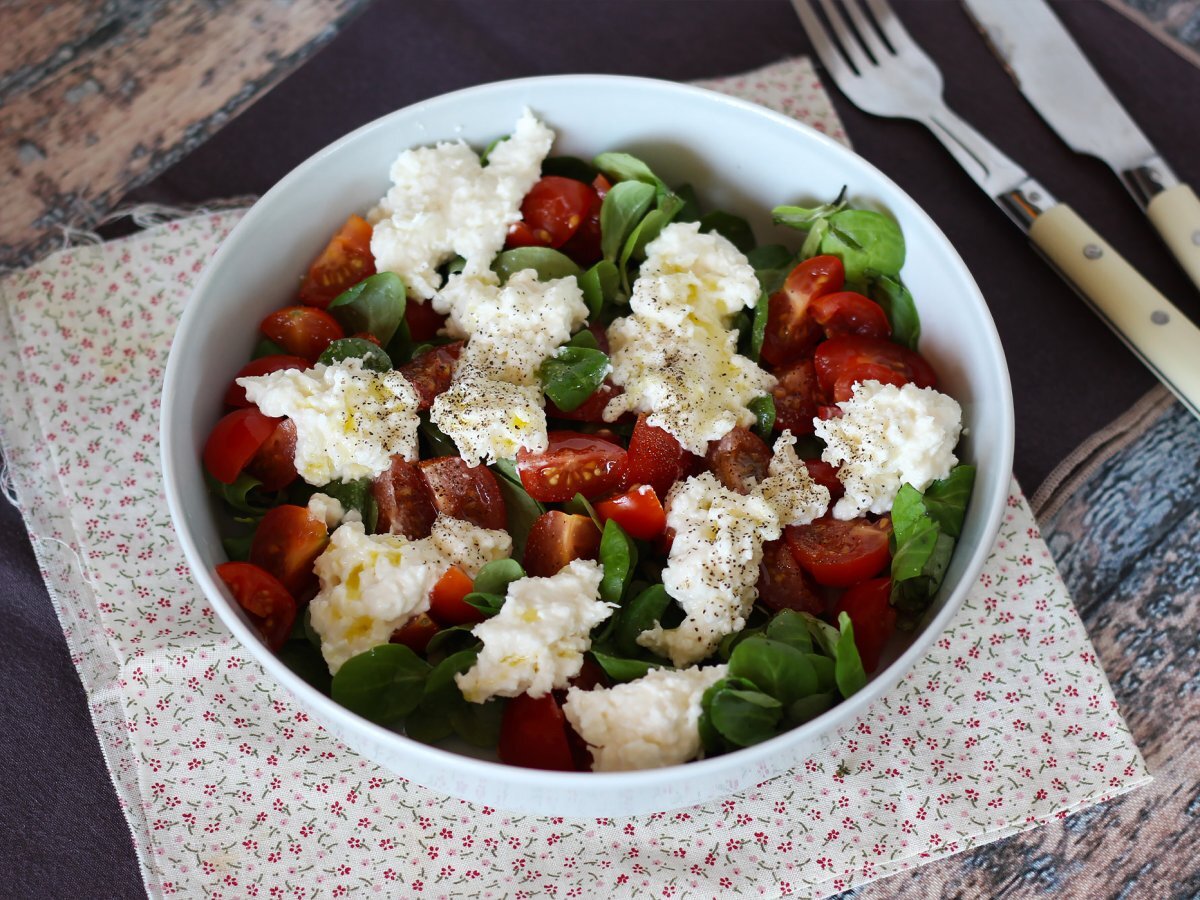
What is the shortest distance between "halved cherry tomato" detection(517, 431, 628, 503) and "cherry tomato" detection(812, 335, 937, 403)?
1.17 ft

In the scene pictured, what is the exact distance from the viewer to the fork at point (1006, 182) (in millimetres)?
1908

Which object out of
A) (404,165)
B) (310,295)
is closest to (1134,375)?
(404,165)

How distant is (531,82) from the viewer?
6.06ft

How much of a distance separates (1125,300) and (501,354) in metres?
1.13

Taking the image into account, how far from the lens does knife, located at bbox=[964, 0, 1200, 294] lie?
6.79ft

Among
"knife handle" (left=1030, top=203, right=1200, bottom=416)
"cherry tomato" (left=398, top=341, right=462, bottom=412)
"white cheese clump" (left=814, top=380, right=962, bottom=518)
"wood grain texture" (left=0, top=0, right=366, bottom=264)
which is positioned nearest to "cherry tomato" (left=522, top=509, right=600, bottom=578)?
"cherry tomato" (left=398, top=341, right=462, bottom=412)

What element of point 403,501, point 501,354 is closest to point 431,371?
point 501,354

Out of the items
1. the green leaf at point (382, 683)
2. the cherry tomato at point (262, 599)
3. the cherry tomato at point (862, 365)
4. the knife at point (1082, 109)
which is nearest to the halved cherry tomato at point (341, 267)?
the cherry tomato at point (262, 599)

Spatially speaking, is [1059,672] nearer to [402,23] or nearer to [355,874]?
[355,874]

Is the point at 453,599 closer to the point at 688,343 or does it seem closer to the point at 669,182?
the point at 688,343

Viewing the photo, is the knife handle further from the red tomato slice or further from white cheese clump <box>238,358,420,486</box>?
white cheese clump <box>238,358,420,486</box>

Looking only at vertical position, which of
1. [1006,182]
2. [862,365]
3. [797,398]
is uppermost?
[1006,182]

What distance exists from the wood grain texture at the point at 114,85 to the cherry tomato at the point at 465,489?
1.00m

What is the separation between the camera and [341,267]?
6.07 ft
